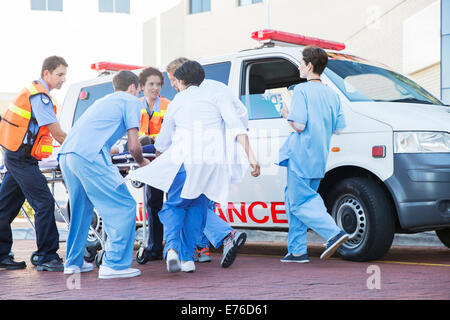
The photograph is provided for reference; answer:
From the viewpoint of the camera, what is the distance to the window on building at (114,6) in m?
24.5

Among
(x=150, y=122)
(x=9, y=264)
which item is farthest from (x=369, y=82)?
(x=9, y=264)

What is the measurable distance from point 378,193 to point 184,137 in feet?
5.89

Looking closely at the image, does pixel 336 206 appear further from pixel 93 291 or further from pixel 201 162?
pixel 93 291

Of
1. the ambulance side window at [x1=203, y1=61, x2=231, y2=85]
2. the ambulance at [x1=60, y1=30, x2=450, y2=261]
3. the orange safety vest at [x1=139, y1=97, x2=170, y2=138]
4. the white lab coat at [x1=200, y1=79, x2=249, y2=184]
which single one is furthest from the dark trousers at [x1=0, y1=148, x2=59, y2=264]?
the ambulance side window at [x1=203, y1=61, x2=231, y2=85]

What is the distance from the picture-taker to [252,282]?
5027 mm

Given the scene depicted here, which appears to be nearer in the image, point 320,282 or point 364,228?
point 320,282

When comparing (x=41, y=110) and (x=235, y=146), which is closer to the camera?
(x=235, y=146)

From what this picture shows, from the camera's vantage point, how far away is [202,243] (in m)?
6.79

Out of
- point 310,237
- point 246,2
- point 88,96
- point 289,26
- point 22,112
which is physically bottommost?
point 310,237

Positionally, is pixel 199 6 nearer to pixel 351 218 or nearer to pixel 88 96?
pixel 88 96

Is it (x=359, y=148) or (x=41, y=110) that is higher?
(x=41, y=110)

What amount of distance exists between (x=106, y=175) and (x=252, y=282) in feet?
4.56
